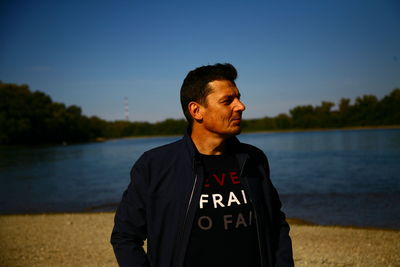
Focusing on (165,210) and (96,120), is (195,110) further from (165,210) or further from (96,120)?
(96,120)

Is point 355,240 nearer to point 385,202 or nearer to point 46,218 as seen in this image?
point 385,202

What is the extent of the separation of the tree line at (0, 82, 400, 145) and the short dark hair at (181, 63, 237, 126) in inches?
4033

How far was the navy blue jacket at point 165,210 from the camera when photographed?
2.16 meters

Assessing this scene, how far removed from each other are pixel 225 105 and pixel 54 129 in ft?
396

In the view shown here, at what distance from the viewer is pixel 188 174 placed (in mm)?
2275

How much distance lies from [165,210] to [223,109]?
85cm

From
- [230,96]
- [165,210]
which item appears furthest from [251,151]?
[165,210]

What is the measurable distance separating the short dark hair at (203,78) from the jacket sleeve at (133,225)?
2.21ft

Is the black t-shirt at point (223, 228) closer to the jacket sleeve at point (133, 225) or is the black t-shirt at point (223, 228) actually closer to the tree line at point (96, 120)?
the jacket sleeve at point (133, 225)

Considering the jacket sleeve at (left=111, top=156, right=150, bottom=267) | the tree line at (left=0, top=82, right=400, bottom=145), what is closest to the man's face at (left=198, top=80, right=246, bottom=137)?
the jacket sleeve at (left=111, top=156, right=150, bottom=267)

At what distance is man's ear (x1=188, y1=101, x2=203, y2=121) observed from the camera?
2541 mm

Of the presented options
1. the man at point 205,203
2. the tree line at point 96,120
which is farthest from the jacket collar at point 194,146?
the tree line at point 96,120

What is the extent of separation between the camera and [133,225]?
220 cm

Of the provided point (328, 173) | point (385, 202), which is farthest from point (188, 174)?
point (328, 173)
